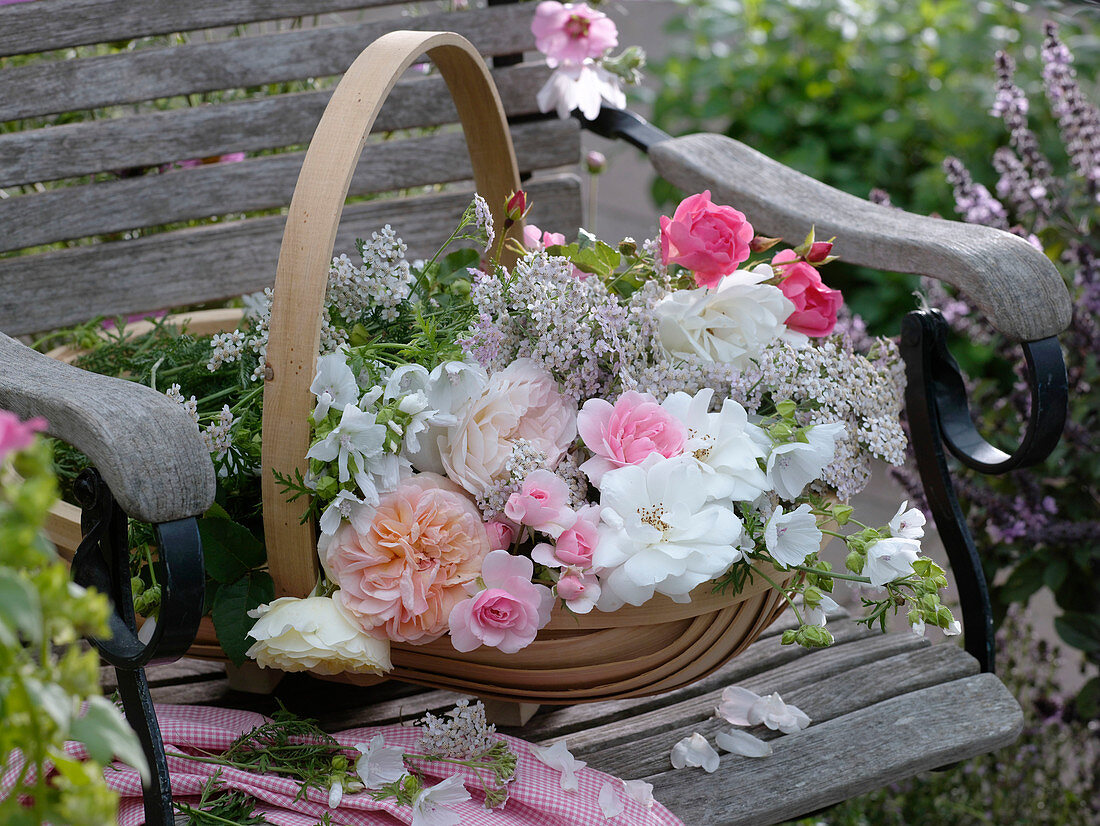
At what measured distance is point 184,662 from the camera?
1.18 metres

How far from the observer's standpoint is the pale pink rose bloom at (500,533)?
85cm

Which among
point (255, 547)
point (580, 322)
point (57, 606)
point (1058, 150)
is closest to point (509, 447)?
point (580, 322)

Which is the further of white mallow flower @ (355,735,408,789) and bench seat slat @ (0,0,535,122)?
bench seat slat @ (0,0,535,122)

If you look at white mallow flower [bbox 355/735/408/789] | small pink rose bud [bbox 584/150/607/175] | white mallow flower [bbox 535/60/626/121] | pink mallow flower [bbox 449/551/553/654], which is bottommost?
white mallow flower [bbox 355/735/408/789]

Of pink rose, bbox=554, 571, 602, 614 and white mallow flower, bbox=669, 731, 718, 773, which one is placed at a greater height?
pink rose, bbox=554, 571, 602, 614

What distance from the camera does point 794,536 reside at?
2.68 feet

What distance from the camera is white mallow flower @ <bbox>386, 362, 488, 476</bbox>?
32.5 inches

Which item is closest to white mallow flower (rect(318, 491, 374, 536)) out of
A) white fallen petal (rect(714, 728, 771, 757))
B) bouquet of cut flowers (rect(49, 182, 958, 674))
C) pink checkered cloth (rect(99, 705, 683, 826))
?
bouquet of cut flowers (rect(49, 182, 958, 674))

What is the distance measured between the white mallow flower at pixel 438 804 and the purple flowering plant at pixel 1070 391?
35.5 inches

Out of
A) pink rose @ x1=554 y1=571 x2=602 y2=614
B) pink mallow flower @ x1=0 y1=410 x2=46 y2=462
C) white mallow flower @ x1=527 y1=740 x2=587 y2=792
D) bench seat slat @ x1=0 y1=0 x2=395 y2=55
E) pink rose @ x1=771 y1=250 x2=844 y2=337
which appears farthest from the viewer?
bench seat slat @ x1=0 y1=0 x2=395 y2=55

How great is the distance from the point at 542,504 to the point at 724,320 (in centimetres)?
26

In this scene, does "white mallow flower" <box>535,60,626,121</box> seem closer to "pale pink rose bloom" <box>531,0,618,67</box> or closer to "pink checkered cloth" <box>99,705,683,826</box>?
"pale pink rose bloom" <box>531,0,618,67</box>

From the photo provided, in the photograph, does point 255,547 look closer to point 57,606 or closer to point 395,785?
point 395,785

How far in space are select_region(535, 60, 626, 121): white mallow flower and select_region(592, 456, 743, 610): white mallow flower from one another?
0.70 metres
